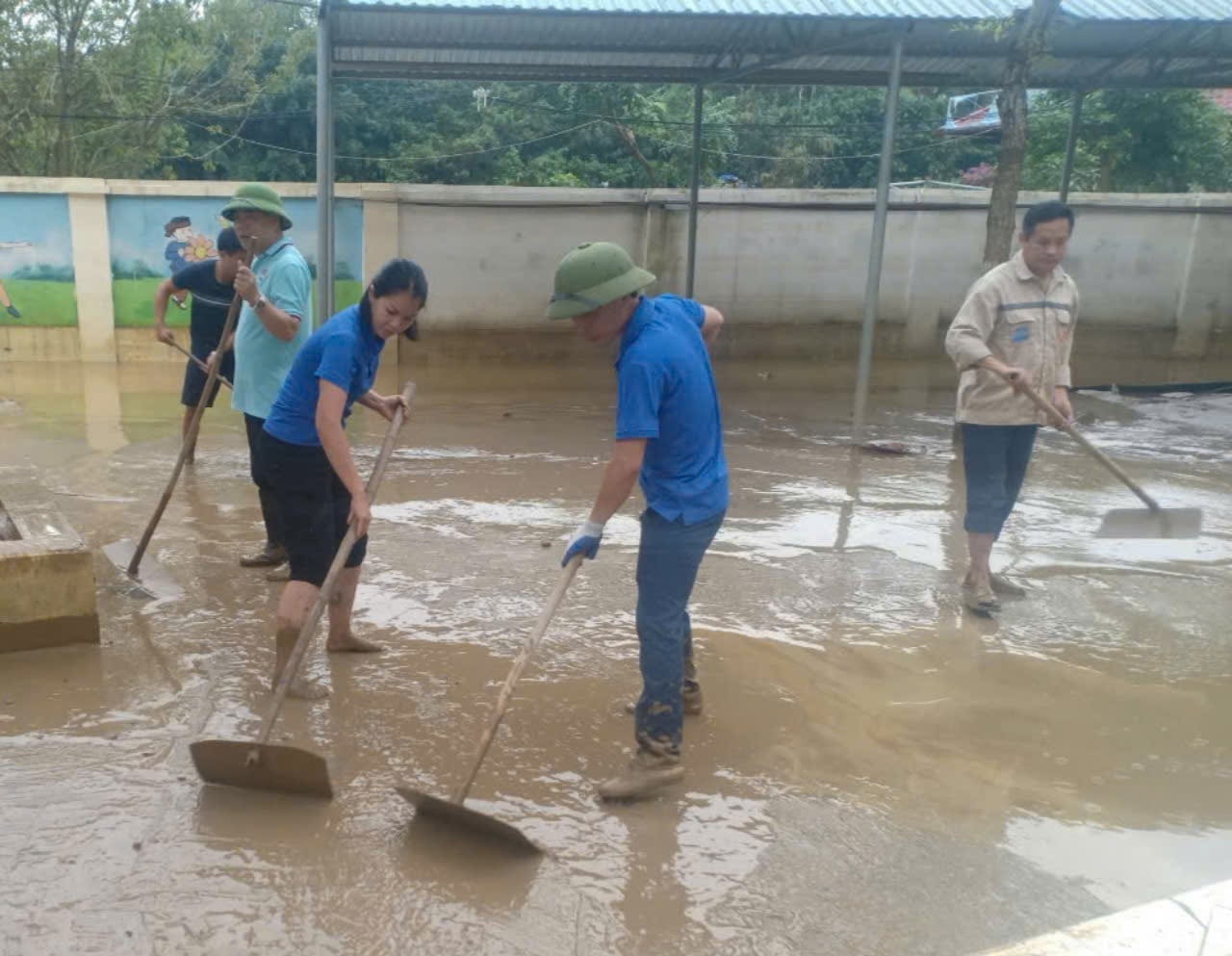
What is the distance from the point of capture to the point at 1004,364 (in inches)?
167

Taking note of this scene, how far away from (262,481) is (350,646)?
686 millimetres

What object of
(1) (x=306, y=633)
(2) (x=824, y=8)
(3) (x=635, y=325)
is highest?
(2) (x=824, y=8)

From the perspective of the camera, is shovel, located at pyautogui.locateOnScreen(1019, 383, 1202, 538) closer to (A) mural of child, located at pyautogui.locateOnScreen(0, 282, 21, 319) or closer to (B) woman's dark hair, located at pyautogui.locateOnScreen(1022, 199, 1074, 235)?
(B) woman's dark hair, located at pyautogui.locateOnScreen(1022, 199, 1074, 235)

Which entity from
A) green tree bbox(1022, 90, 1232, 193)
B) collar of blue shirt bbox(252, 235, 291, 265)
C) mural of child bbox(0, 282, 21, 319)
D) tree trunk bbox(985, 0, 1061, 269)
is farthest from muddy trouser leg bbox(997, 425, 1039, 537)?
green tree bbox(1022, 90, 1232, 193)

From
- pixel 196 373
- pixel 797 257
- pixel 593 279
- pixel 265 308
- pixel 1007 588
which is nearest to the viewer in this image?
pixel 593 279

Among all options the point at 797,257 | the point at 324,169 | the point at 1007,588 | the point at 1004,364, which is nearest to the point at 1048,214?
the point at 1004,364

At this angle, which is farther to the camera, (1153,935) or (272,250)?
(272,250)

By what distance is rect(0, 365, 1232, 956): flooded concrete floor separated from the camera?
2.37 m

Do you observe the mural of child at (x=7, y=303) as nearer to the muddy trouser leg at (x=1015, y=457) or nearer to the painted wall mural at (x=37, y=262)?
the painted wall mural at (x=37, y=262)

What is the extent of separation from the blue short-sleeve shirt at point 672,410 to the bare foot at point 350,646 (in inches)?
56.7

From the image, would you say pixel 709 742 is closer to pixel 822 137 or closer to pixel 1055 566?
pixel 1055 566

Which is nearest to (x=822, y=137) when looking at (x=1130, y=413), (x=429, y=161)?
(x=429, y=161)

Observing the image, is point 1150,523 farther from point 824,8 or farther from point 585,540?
point 824,8

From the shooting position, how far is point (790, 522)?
5.64 m
